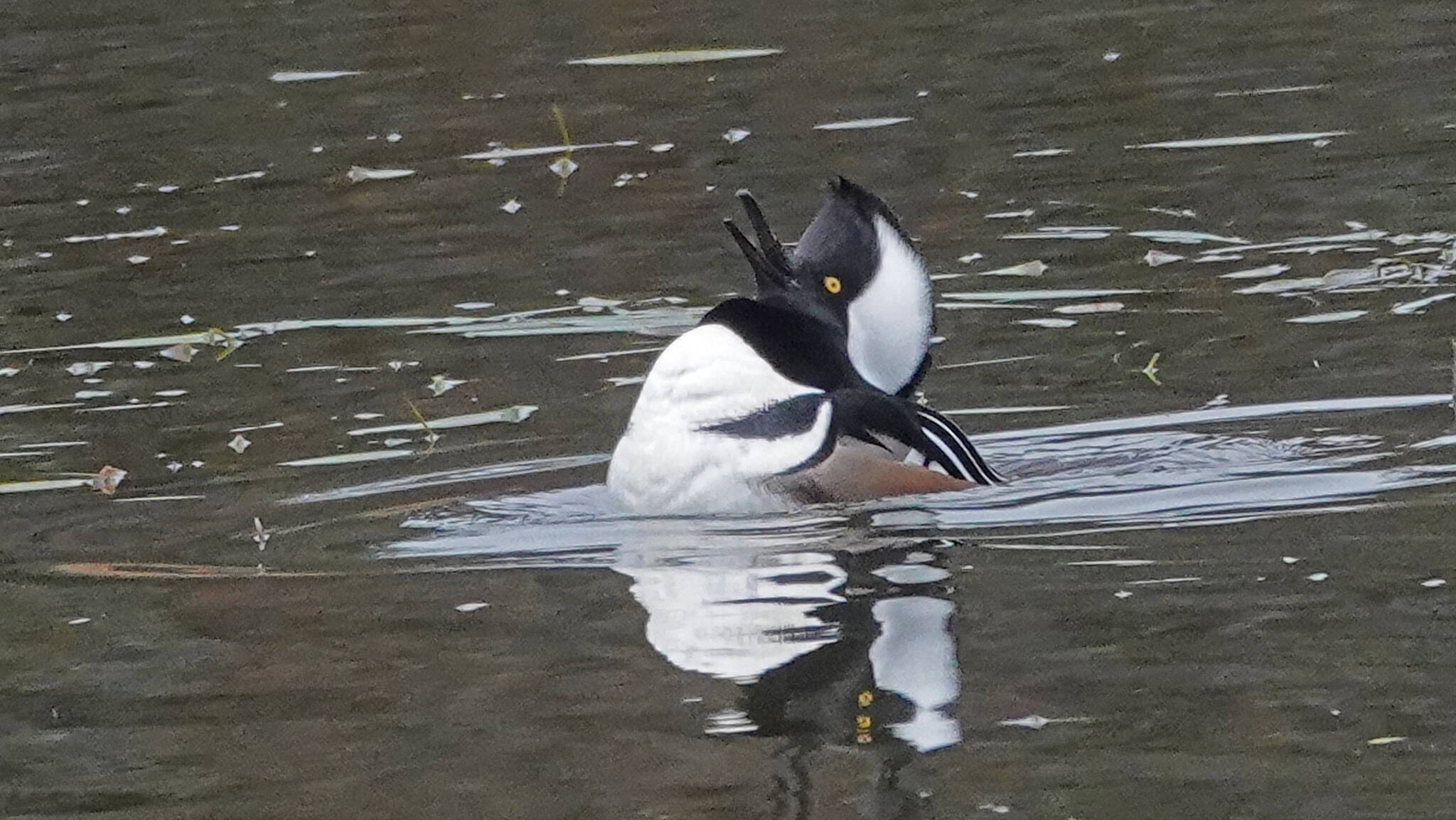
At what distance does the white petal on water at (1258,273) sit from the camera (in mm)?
11039

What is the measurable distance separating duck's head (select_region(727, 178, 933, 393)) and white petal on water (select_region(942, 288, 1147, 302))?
243 centimetres

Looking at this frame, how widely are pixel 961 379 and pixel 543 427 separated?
1600 mm

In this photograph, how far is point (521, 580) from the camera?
7641 millimetres

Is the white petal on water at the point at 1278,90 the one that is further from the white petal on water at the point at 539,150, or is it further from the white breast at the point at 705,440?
the white breast at the point at 705,440

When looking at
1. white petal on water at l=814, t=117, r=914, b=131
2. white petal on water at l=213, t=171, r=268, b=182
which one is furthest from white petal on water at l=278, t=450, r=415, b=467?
white petal on water at l=814, t=117, r=914, b=131

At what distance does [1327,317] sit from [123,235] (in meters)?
6.10

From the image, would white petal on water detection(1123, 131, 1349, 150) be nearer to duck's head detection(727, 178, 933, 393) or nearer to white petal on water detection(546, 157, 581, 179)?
white petal on water detection(546, 157, 581, 179)

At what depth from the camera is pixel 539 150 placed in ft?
48.8

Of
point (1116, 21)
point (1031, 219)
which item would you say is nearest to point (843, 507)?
point (1031, 219)

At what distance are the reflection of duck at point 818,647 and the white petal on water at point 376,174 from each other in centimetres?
688

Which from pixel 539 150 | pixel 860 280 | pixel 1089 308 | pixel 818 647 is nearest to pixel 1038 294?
pixel 1089 308

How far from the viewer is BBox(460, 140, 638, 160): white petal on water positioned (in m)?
14.8

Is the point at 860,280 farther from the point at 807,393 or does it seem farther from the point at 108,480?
the point at 108,480

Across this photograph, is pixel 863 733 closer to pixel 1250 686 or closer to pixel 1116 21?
pixel 1250 686
